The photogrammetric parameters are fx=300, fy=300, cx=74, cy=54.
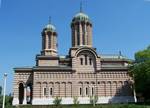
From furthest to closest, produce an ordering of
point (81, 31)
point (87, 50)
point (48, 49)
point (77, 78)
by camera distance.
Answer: point (48, 49) → point (81, 31) → point (87, 50) → point (77, 78)

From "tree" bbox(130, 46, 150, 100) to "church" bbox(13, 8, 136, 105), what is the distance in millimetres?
4234

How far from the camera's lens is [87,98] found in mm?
54188

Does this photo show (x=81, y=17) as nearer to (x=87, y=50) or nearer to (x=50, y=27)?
(x=50, y=27)

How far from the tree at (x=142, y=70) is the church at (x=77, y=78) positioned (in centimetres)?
423

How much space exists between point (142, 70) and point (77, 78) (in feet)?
42.1

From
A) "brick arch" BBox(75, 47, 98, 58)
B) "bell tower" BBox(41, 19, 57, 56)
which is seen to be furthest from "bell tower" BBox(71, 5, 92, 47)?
"bell tower" BBox(41, 19, 57, 56)

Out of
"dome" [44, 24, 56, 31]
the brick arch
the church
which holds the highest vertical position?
"dome" [44, 24, 56, 31]

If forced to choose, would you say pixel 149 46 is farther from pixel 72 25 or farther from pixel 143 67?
pixel 72 25

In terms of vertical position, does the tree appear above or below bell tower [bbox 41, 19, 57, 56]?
below

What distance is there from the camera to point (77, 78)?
2159 inches

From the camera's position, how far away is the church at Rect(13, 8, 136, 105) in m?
53.8

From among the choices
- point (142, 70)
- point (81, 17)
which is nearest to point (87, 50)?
point (81, 17)

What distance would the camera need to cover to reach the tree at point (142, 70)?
46562mm

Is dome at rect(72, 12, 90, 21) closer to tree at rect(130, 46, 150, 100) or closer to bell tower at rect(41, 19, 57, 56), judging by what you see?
bell tower at rect(41, 19, 57, 56)
